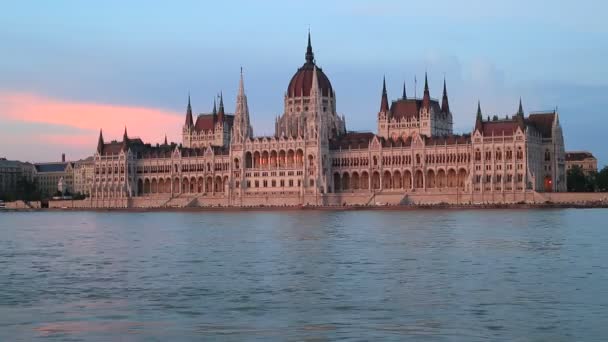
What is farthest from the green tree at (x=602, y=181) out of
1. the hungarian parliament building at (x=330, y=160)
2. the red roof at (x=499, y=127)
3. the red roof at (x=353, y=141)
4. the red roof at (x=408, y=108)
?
→ the red roof at (x=353, y=141)

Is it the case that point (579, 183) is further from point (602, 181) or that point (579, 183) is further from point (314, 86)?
point (314, 86)

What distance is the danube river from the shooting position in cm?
2423

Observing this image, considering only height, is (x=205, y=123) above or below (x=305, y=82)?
below

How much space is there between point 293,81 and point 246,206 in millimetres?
28593

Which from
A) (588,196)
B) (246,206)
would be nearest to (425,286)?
(588,196)

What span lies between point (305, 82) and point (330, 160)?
20.0 meters

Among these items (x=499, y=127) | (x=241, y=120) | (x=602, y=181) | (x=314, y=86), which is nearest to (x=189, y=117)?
(x=241, y=120)

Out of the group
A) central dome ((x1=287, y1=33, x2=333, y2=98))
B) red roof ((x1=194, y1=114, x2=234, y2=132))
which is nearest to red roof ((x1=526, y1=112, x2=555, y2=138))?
central dome ((x1=287, y1=33, x2=333, y2=98))

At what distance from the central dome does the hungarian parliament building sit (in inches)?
8.4

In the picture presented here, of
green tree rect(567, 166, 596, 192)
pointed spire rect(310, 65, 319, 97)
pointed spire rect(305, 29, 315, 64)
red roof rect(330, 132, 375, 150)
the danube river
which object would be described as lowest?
the danube river

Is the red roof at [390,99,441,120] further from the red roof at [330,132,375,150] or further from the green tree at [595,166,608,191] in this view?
the green tree at [595,166,608,191]

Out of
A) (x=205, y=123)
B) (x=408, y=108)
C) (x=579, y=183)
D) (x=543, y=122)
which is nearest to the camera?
(x=543, y=122)

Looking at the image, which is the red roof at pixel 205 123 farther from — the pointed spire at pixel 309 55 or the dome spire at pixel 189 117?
the pointed spire at pixel 309 55

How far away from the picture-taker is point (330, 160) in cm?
15662
